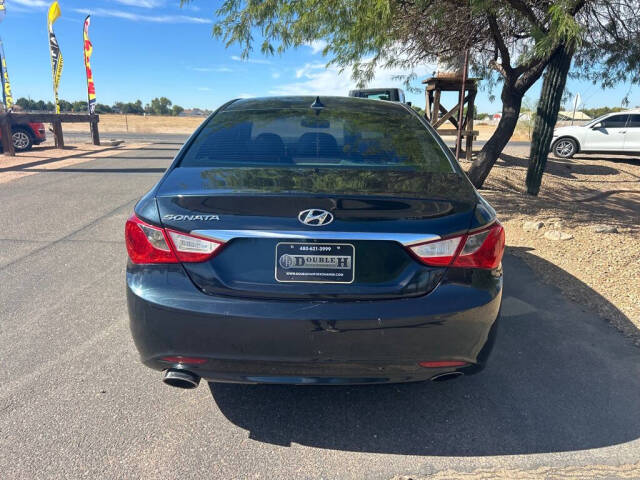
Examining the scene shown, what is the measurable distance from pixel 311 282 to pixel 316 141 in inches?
47.8

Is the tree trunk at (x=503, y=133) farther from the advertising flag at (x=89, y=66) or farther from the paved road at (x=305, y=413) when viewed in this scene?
the advertising flag at (x=89, y=66)

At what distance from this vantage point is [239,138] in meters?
2.99

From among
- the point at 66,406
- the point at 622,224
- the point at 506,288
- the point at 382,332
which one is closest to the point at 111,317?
the point at 66,406

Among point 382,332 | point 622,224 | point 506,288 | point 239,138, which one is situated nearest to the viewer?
point 382,332

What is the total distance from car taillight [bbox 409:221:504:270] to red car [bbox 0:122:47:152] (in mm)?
18896

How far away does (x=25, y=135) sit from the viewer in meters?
17.1

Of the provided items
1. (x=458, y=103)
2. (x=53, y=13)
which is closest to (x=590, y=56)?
(x=458, y=103)

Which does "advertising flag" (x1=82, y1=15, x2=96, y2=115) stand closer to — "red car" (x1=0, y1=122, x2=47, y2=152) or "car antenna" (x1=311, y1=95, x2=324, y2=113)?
"red car" (x1=0, y1=122, x2=47, y2=152)

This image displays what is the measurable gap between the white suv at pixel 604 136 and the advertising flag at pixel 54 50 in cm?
1969

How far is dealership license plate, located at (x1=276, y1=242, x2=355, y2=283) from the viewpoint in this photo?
2.12 meters

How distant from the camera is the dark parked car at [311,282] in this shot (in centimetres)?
211

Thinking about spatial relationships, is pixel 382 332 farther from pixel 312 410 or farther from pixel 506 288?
pixel 506 288

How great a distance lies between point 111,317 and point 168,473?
1893 millimetres

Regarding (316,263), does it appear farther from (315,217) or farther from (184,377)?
(184,377)
